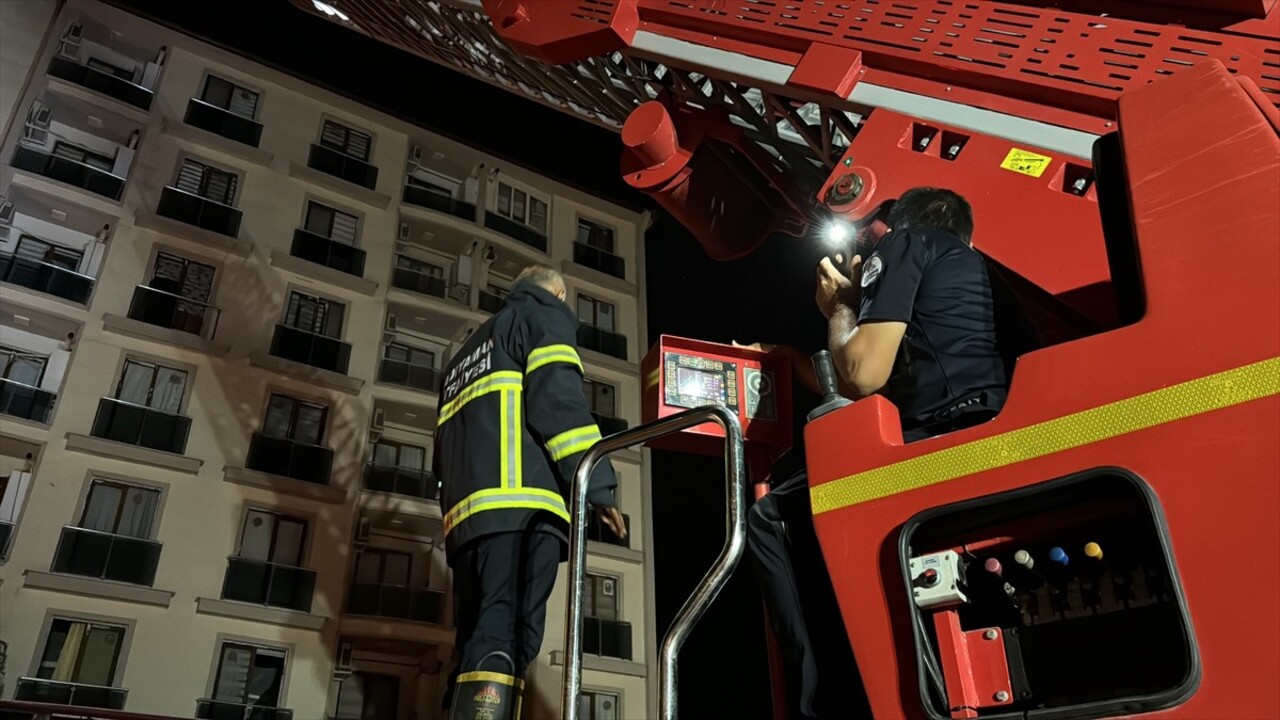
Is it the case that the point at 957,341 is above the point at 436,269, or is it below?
below

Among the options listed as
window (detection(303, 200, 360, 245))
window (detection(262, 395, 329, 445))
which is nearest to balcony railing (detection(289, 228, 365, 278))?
window (detection(303, 200, 360, 245))

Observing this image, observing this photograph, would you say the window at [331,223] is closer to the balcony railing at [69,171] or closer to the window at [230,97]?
the window at [230,97]

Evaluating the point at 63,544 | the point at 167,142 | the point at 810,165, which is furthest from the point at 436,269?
the point at 810,165

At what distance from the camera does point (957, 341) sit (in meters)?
2.45

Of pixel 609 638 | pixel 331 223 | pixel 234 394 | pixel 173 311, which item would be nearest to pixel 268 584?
pixel 234 394

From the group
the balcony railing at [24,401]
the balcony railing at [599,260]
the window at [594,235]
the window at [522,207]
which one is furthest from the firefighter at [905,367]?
the window at [594,235]

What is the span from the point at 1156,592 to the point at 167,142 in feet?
56.4

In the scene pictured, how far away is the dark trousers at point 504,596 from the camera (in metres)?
2.99

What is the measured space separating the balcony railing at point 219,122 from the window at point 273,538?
6826 mm

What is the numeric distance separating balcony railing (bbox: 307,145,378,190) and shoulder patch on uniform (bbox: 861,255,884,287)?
53.3 feet

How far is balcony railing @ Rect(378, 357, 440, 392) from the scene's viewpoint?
16.3 m

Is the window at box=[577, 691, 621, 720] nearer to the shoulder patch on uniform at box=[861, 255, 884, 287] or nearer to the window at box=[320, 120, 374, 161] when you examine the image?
the window at box=[320, 120, 374, 161]

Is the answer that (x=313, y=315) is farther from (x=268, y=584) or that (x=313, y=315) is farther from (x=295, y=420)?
(x=268, y=584)

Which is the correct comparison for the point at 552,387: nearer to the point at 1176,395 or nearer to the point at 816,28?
the point at 816,28
